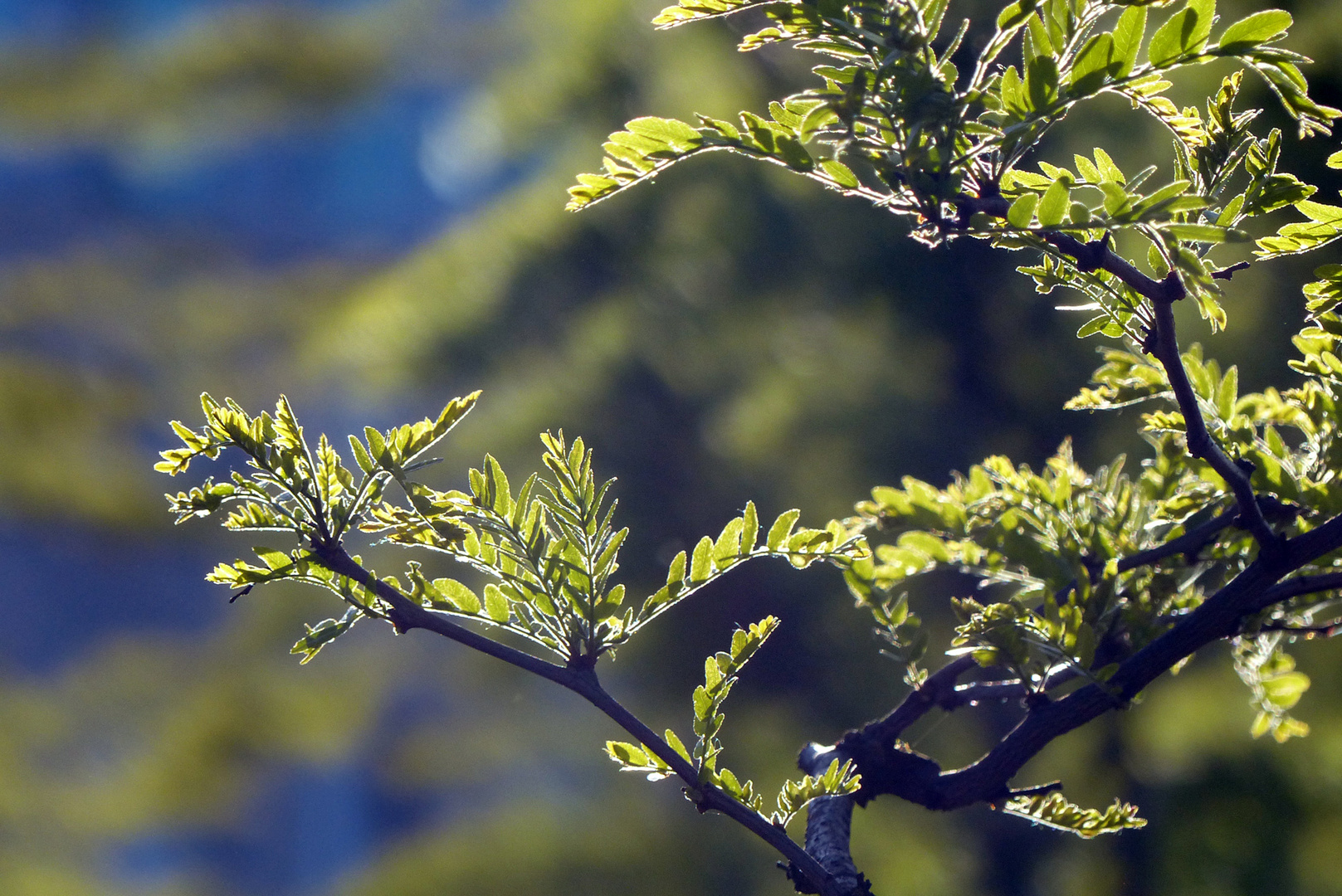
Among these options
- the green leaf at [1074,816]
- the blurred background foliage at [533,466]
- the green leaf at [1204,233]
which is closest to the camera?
the green leaf at [1204,233]

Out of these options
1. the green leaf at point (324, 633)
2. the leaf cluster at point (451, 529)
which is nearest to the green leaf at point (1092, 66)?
the leaf cluster at point (451, 529)

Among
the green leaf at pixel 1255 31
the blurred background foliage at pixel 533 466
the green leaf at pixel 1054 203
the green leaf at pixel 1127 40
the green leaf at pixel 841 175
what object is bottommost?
the blurred background foliage at pixel 533 466

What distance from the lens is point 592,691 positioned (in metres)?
0.27

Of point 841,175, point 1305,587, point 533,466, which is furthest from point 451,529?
point 533,466

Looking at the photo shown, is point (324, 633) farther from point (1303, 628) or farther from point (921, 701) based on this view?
point (1303, 628)

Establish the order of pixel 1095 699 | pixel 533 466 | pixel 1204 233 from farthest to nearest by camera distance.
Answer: pixel 533 466 → pixel 1095 699 → pixel 1204 233

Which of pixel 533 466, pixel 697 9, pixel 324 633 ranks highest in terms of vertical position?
pixel 697 9

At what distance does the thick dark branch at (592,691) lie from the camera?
0.83 feet

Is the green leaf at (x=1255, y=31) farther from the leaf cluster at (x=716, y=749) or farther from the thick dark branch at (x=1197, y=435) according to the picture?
the leaf cluster at (x=716, y=749)

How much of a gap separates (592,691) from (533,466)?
110 centimetres

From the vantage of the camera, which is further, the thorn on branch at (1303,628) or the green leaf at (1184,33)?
the thorn on branch at (1303,628)

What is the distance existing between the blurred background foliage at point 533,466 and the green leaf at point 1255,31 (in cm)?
81

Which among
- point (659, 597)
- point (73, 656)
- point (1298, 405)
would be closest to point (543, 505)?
point (659, 597)

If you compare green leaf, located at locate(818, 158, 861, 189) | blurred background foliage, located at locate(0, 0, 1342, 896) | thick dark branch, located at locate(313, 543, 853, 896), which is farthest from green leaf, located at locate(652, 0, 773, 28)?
blurred background foliage, located at locate(0, 0, 1342, 896)
